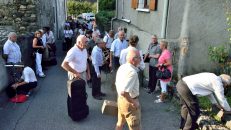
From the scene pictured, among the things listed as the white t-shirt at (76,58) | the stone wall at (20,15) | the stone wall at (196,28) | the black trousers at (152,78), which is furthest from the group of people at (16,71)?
the stone wall at (20,15)

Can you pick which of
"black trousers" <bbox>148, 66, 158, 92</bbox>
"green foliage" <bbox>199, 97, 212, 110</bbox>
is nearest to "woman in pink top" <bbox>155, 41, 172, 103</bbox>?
"black trousers" <bbox>148, 66, 158, 92</bbox>

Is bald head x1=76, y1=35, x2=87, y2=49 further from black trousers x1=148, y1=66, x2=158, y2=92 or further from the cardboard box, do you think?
black trousers x1=148, y1=66, x2=158, y2=92

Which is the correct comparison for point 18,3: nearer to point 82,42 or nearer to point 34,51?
point 34,51

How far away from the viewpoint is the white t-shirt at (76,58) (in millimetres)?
6590

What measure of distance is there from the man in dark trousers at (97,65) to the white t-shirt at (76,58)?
1.27 metres

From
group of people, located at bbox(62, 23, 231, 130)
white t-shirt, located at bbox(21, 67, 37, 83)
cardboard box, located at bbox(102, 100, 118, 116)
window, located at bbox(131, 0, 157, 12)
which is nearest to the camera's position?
group of people, located at bbox(62, 23, 231, 130)

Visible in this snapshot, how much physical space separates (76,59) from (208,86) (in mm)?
2922

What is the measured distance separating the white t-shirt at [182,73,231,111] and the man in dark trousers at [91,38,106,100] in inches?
118

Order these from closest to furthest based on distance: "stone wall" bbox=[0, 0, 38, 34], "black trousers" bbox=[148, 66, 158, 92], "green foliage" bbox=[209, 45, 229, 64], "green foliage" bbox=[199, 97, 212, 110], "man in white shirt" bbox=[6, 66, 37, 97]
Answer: "green foliage" bbox=[199, 97, 212, 110], "man in white shirt" bbox=[6, 66, 37, 97], "black trousers" bbox=[148, 66, 158, 92], "green foliage" bbox=[209, 45, 229, 64], "stone wall" bbox=[0, 0, 38, 34]

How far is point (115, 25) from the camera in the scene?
18.1 m

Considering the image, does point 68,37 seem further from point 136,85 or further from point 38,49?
point 136,85

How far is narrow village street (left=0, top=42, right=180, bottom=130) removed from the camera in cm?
671

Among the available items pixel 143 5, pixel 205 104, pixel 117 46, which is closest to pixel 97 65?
pixel 117 46

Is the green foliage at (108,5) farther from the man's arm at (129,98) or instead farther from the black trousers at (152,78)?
the man's arm at (129,98)
